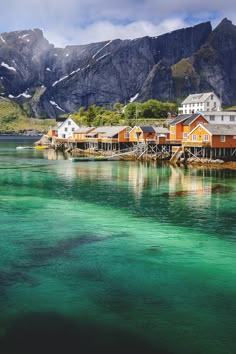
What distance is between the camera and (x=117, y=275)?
71.5ft

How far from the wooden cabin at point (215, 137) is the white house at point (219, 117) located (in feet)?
64.6

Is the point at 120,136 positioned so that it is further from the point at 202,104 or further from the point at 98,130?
the point at 202,104

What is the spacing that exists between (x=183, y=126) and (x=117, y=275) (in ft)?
254

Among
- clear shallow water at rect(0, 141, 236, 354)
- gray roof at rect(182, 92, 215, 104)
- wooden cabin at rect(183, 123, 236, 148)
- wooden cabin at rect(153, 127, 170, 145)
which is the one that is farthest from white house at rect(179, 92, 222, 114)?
clear shallow water at rect(0, 141, 236, 354)

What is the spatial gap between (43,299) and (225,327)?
24.2 ft

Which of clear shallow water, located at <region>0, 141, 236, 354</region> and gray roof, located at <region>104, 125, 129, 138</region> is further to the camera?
gray roof, located at <region>104, 125, 129, 138</region>

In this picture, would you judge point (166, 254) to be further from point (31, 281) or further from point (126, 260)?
point (31, 281)

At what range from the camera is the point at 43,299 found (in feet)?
61.7

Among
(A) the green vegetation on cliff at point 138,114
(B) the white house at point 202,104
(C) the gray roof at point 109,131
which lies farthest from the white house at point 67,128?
(B) the white house at point 202,104

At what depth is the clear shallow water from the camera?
52.6 ft

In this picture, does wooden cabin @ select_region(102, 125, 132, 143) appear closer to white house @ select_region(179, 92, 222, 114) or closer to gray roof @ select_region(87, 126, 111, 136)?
gray roof @ select_region(87, 126, 111, 136)

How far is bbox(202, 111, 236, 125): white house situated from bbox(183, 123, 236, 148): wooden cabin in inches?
775

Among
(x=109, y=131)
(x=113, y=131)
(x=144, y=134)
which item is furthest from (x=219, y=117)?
(x=109, y=131)

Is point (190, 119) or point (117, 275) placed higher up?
point (190, 119)
